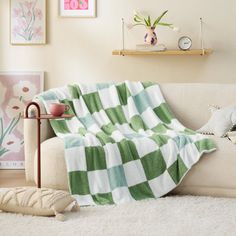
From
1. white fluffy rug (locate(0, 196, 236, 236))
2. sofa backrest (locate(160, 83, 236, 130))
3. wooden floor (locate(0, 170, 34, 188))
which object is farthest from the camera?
sofa backrest (locate(160, 83, 236, 130))

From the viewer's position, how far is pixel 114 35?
17.0ft

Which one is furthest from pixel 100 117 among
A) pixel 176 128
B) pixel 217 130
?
pixel 217 130

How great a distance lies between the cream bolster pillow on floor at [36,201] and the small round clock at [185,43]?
203 centimetres

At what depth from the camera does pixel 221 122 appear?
14.3ft

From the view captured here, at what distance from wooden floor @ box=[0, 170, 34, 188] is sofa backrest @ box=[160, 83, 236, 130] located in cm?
127

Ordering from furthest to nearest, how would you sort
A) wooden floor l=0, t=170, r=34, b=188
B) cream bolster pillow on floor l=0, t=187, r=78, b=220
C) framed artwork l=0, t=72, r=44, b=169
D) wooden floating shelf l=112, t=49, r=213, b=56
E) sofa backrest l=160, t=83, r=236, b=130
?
framed artwork l=0, t=72, r=44, b=169 → wooden floating shelf l=112, t=49, r=213, b=56 → sofa backrest l=160, t=83, r=236, b=130 → wooden floor l=0, t=170, r=34, b=188 → cream bolster pillow on floor l=0, t=187, r=78, b=220

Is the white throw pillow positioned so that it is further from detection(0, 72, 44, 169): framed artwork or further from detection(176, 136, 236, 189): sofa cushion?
detection(0, 72, 44, 169): framed artwork

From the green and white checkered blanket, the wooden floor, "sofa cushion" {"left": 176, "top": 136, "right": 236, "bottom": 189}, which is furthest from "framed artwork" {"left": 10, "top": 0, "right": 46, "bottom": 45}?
"sofa cushion" {"left": 176, "top": 136, "right": 236, "bottom": 189}

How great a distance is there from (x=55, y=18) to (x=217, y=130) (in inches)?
70.4

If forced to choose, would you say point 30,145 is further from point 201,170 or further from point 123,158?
point 201,170

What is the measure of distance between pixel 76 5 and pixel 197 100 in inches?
53.0

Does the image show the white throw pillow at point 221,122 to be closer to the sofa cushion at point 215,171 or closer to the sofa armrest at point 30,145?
the sofa cushion at point 215,171

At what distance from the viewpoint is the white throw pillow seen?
4316mm

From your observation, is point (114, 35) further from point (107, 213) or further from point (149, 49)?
point (107, 213)
